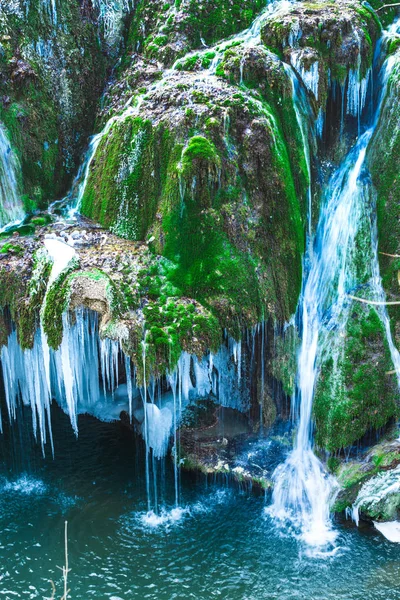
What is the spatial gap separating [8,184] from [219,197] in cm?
515

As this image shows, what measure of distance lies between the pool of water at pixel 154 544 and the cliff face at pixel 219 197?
2.06m

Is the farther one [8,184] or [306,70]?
[8,184]

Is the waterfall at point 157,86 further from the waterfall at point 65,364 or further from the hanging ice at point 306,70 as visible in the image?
the waterfall at point 65,364

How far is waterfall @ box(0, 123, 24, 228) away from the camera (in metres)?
13.3

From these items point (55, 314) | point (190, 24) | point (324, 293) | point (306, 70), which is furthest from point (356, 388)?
point (190, 24)

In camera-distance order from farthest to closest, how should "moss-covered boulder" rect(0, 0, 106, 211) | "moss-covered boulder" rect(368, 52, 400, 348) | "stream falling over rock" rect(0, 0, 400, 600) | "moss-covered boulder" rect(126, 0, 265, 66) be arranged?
"moss-covered boulder" rect(126, 0, 265, 66), "moss-covered boulder" rect(0, 0, 106, 211), "moss-covered boulder" rect(368, 52, 400, 348), "stream falling over rock" rect(0, 0, 400, 600)

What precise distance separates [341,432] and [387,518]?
5.75 feet

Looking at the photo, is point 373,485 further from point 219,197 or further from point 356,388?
point 219,197

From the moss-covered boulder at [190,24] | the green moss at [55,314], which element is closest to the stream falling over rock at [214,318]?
the green moss at [55,314]

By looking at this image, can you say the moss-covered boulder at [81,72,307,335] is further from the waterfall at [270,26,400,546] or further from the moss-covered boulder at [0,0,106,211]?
the moss-covered boulder at [0,0,106,211]

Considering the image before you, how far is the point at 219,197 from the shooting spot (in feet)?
38.3

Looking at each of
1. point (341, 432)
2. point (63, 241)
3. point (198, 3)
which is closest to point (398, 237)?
point (341, 432)

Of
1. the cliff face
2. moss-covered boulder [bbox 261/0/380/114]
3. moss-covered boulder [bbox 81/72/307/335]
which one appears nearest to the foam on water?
the cliff face

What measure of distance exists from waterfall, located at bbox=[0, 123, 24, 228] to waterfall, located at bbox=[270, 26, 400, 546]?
672 cm
